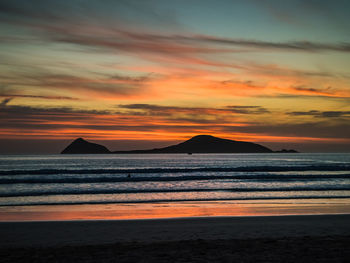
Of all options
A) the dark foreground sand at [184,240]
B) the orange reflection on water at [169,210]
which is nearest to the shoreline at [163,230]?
the dark foreground sand at [184,240]

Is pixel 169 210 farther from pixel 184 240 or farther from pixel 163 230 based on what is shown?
pixel 184 240

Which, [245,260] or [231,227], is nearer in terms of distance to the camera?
[245,260]

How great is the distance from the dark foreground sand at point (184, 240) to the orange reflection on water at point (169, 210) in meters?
1.40

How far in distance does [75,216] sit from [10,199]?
323 inches

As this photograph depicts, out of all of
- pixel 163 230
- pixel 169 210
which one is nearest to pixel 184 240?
pixel 163 230

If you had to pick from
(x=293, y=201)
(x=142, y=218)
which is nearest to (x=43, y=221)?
(x=142, y=218)

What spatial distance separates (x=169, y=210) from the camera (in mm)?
16172

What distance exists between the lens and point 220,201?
19.5 meters

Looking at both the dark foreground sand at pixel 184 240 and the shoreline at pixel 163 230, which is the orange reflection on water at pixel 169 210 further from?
the dark foreground sand at pixel 184 240

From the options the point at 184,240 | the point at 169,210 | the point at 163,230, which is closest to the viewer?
the point at 184,240

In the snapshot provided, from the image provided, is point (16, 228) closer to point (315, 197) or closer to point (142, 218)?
point (142, 218)

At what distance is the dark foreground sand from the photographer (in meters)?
8.16

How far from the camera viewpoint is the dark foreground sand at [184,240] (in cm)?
816

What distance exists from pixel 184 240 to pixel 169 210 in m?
6.16
